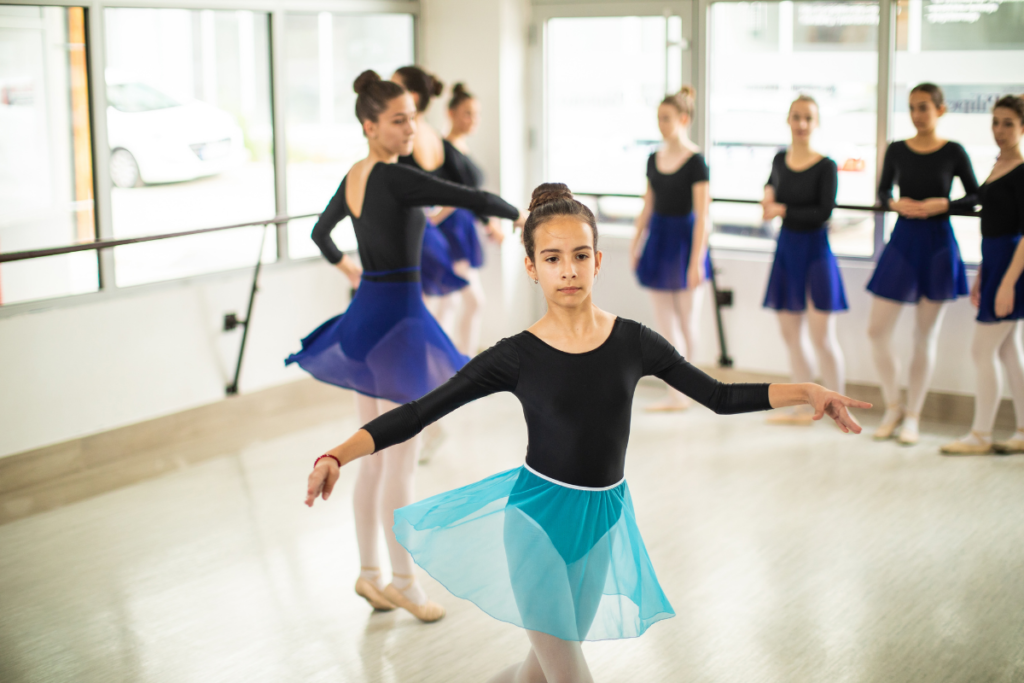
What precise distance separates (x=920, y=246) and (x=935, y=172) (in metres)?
0.32

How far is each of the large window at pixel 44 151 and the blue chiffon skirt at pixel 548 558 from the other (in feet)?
9.01

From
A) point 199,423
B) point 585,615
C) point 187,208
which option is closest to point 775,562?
point 585,615

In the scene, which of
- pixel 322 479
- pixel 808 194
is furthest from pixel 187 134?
pixel 322 479

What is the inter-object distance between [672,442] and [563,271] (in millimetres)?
2802

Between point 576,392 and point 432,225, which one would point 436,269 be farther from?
point 576,392

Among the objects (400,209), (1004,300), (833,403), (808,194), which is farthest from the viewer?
(808,194)

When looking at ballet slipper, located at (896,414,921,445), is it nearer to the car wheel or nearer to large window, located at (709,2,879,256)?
large window, located at (709,2,879,256)

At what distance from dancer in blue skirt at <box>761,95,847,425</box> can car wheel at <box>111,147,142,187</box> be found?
283cm

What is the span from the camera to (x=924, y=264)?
14.7ft

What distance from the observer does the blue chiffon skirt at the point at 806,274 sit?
15.5ft

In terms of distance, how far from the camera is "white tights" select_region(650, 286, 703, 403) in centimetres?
520

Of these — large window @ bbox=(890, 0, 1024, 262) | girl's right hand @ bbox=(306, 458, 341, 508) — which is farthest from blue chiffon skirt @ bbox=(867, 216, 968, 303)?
girl's right hand @ bbox=(306, 458, 341, 508)

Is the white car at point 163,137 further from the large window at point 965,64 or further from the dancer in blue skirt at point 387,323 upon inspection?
the large window at point 965,64

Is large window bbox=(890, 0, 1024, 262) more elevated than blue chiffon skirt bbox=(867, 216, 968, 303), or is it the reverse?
large window bbox=(890, 0, 1024, 262)
